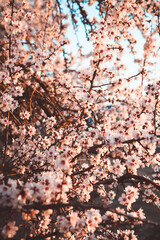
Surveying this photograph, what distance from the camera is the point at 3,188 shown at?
4.19 feet

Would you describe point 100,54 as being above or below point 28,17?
below

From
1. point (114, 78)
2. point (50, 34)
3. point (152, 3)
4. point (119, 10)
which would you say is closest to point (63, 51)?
point (50, 34)

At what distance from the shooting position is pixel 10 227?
127 cm

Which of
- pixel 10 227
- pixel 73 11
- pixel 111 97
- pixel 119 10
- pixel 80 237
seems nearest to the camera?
pixel 10 227

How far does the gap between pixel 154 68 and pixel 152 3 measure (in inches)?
64.7

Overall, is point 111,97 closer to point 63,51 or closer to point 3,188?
point 63,51

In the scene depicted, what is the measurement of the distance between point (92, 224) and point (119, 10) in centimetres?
393

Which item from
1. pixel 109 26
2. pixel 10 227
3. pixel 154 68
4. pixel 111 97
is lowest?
pixel 10 227

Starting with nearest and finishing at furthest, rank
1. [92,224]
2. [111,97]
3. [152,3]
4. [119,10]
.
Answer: [92,224]
[111,97]
[119,10]
[152,3]

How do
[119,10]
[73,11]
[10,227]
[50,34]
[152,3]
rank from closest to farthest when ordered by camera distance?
[10,227] < [119,10] < [73,11] < [152,3] < [50,34]

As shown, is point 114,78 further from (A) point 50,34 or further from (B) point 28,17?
(A) point 50,34

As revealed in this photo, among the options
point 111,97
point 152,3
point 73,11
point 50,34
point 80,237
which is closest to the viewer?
point 80,237

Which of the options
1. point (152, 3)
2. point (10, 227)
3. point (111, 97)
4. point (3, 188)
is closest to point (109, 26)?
point (111, 97)

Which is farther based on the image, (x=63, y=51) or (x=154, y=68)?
(x=154, y=68)
